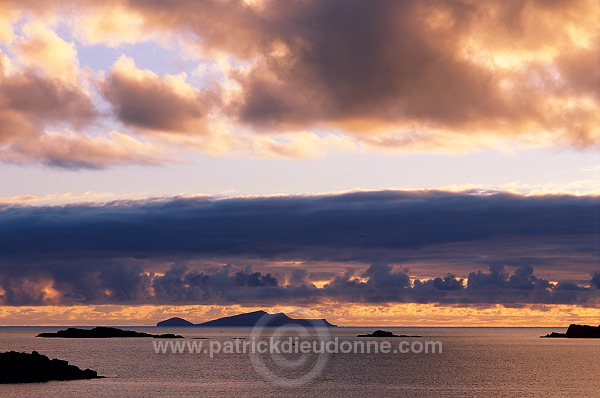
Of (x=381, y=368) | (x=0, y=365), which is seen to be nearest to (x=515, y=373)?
(x=381, y=368)

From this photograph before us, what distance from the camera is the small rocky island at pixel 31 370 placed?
135375 mm

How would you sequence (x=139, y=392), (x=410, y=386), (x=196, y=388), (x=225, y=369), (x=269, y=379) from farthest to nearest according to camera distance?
(x=225, y=369) < (x=269, y=379) < (x=410, y=386) < (x=196, y=388) < (x=139, y=392)

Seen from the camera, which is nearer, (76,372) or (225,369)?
(76,372)

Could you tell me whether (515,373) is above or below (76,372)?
below

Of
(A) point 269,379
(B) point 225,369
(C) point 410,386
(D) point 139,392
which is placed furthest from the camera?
(B) point 225,369

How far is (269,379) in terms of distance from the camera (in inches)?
6161

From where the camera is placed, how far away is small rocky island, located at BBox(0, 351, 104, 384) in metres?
135

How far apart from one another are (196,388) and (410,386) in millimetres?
41449

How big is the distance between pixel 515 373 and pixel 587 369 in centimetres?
2636

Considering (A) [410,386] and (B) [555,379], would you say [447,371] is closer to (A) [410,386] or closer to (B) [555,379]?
(B) [555,379]

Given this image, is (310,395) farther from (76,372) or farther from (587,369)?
(587,369)

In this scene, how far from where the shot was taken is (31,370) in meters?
138

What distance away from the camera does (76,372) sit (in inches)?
5733

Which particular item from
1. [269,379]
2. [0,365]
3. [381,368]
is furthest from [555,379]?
[0,365]
